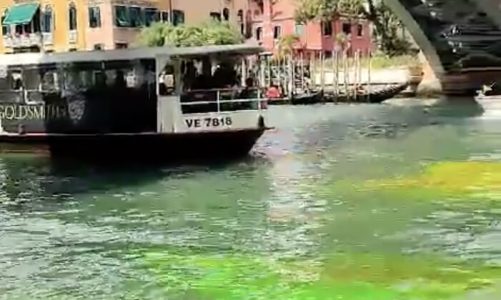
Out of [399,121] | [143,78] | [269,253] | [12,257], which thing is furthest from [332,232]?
[399,121]

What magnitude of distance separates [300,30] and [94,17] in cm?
1760

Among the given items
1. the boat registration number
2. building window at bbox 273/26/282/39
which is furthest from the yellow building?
the boat registration number

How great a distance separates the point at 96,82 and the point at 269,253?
9.65 m

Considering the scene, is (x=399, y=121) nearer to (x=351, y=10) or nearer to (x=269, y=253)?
(x=351, y=10)

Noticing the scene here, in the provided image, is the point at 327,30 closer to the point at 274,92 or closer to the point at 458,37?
the point at 274,92

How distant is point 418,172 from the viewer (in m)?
17.6

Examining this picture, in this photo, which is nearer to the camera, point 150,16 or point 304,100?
point 304,100

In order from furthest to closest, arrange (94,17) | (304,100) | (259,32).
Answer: (259,32)
(94,17)
(304,100)

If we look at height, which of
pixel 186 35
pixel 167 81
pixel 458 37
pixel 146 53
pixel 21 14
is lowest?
pixel 167 81

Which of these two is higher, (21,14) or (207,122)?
(21,14)

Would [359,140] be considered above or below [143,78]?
below

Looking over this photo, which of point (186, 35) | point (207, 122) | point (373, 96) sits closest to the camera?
point (207, 122)

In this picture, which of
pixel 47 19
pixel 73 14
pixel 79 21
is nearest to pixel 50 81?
pixel 79 21

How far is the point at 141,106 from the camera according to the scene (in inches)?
769
